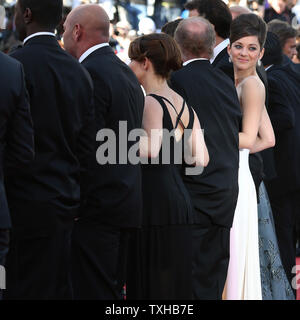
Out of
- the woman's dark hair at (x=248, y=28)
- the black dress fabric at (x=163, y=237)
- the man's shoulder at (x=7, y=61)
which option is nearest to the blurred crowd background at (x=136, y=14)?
the woman's dark hair at (x=248, y=28)

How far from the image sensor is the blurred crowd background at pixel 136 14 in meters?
9.14

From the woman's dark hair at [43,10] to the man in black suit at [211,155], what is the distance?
967mm

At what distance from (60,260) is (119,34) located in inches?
255

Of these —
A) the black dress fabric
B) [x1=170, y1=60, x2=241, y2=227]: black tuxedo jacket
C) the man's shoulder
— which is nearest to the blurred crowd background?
[x1=170, y1=60, x2=241, y2=227]: black tuxedo jacket

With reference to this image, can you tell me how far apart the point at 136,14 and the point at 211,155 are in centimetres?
843

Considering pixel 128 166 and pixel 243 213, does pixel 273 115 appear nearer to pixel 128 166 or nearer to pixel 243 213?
pixel 243 213

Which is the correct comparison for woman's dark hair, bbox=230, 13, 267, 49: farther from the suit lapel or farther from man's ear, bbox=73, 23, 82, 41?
man's ear, bbox=73, 23, 82, 41

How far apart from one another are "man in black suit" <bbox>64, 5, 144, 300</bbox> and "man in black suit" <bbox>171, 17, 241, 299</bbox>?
51cm

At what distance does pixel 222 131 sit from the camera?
4.79 m

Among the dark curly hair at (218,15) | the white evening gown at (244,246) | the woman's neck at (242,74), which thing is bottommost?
the white evening gown at (244,246)

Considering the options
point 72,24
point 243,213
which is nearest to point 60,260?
point 72,24

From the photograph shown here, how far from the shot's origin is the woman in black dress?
173 inches

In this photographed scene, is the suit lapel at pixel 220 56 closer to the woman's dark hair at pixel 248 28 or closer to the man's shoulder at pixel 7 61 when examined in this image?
the woman's dark hair at pixel 248 28
